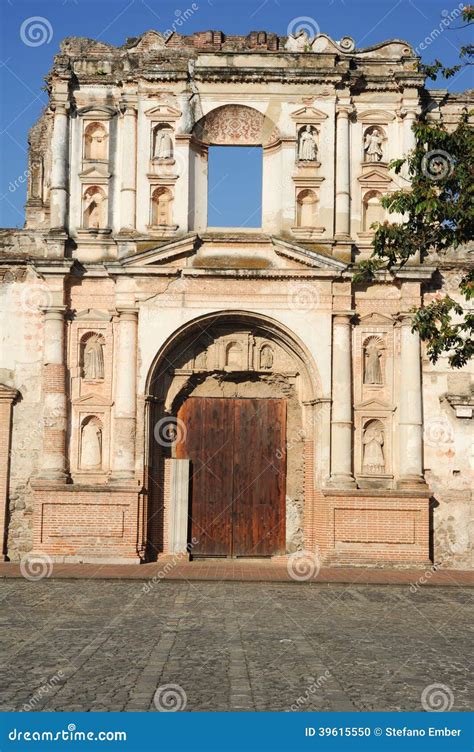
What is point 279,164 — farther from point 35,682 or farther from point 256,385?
point 35,682

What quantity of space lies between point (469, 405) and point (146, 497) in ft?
22.6

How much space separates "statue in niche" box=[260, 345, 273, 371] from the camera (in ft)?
68.7

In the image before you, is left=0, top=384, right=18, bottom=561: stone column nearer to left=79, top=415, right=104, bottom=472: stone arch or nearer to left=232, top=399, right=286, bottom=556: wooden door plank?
left=79, top=415, right=104, bottom=472: stone arch

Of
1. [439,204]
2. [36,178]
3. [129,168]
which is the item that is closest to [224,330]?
[129,168]

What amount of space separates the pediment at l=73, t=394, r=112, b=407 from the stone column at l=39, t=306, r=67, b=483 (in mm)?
329

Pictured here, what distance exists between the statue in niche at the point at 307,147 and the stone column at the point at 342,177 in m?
0.51

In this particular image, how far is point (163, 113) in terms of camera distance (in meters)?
20.8

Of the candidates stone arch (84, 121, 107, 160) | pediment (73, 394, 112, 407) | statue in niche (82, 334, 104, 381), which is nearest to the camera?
pediment (73, 394, 112, 407)

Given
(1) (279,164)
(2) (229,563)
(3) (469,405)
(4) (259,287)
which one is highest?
(1) (279,164)

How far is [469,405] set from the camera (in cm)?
2025

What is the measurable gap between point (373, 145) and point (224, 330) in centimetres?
512

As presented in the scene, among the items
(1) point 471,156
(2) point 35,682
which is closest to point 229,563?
(1) point 471,156

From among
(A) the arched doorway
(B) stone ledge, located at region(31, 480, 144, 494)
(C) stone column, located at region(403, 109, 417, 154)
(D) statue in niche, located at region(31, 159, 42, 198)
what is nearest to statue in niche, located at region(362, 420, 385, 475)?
(A) the arched doorway

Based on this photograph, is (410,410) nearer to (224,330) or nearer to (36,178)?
(224,330)
